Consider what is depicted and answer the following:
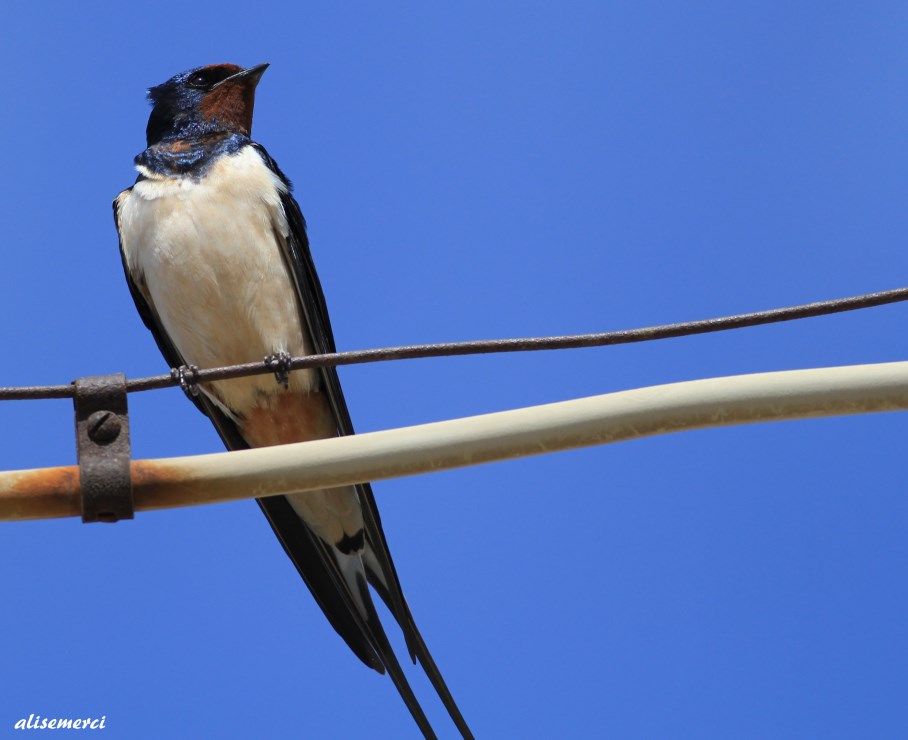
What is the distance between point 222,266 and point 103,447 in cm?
223

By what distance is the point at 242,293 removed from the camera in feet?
14.8

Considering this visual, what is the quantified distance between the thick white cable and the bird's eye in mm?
3472

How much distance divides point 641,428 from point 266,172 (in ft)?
9.73

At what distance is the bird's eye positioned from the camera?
17.6ft

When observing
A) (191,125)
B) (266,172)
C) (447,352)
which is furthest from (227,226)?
(447,352)

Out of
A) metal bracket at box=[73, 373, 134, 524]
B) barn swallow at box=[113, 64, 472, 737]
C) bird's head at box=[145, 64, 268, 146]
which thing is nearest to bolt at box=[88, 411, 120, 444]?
metal bracket at box=[73, 373, 134, 524]

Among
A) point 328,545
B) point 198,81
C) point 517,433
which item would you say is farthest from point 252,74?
point 517,433

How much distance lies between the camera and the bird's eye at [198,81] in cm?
537

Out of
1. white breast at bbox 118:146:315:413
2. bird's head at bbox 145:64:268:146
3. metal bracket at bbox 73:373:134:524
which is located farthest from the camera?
bird's head at bbox 145:64:268:146

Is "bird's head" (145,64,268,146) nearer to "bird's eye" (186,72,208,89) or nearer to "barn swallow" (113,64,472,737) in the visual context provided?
"bird's eye" (186,72,208,89)

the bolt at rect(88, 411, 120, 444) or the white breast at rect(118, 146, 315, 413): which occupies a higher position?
the white breast at rect(118, 146, 315, 413)

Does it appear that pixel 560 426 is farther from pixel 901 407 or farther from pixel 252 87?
pixel 252 87

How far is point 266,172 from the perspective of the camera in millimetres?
4730

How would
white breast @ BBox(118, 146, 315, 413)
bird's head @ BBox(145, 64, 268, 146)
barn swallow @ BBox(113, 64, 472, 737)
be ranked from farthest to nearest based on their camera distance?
bird's head @ BBox(145, 64, 268, 146) < white breast @ BBox(118, 146, 315, 413) < barn swallow @ BBox(113, 64, 472, 737)
